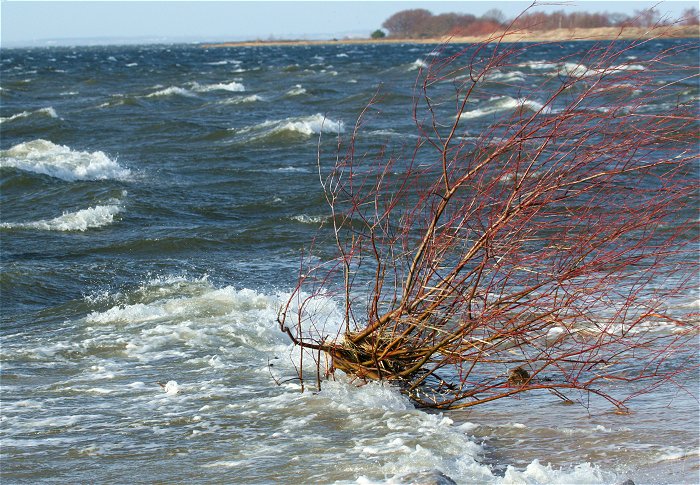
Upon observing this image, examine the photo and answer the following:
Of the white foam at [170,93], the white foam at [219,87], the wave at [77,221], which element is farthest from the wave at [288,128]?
the white foam at [219,87]

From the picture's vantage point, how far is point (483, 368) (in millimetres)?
5828

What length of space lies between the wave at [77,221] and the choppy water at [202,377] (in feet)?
0.13

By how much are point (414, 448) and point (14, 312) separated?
463cm

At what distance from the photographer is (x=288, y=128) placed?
2105 cm

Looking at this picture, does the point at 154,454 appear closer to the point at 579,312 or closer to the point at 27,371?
the point at 27,371

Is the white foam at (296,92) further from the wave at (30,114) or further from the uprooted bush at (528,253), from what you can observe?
the uprooted bush at (528,253)

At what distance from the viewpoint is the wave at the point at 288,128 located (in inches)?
819

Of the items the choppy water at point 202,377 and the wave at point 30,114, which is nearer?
the choppy water at point 202,377

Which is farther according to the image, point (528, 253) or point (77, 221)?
point (77, 221)

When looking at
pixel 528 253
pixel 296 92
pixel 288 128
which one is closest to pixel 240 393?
pixel 528 253

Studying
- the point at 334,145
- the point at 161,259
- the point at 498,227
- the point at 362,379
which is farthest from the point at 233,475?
the point at 334,145

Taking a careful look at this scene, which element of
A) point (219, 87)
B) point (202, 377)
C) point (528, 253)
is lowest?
point (219, 87)

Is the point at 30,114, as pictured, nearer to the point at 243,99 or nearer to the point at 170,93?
the point at 243,99

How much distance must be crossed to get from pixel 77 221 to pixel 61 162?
4.98 m
